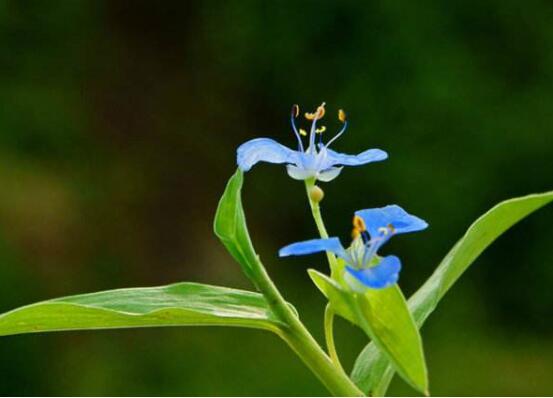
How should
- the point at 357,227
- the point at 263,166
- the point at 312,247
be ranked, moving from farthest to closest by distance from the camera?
the point at 263,166 < the point at 357,227 < the point at 312,247

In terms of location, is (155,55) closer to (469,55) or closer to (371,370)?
(469,55)

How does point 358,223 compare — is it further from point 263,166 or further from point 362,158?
point 263,166

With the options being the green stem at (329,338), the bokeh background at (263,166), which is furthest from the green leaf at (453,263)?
the bokeh background at (263,166)

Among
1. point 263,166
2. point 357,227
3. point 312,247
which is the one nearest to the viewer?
point 312,247

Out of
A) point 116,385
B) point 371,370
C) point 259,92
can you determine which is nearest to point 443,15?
point 259,92

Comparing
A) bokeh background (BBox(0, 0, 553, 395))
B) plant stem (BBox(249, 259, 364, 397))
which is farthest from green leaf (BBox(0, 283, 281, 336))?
bokeh background (BBox(0, 0, 553, 395))

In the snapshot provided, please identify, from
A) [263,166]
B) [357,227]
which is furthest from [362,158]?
[263,166]

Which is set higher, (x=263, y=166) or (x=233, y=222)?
(x=233, y=222)
